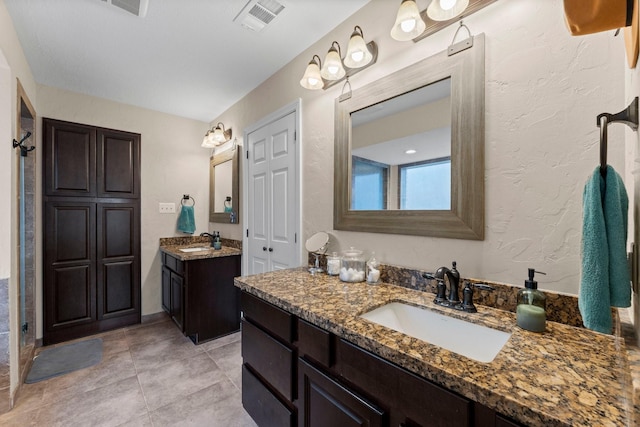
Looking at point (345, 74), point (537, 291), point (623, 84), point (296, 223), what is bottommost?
point (537, 291)

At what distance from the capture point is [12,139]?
168 centimetres

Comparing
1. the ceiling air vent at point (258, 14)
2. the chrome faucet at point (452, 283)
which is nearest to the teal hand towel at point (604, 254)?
the chrome faucet at point (452, 283)

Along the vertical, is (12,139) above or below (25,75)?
below

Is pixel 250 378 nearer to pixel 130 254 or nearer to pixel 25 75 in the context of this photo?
pixel 130 254

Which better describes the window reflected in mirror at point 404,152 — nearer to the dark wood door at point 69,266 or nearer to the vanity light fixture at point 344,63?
the vanity light fixture at point 344,63

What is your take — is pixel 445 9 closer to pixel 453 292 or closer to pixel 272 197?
pixel 453 292

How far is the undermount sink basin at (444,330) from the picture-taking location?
0.91 m

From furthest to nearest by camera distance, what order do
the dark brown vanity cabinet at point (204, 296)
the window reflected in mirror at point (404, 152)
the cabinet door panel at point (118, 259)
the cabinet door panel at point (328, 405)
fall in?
the cabinet door panel at point (118, 259)
the dark brown vanity cabinet at point (204, 296)
the window reflected in mirror at point (404, 152)
the cabinet door panel at point (328, 405)

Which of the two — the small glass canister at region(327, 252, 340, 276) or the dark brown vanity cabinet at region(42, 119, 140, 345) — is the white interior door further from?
the dark brown vanity cabinet at region(42, 119, 140, 345)

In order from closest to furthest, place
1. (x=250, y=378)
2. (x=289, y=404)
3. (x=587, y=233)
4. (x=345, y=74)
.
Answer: (x=587, y=233), (x=289, y=404), (x=250, y=378), (x=345, y=74)

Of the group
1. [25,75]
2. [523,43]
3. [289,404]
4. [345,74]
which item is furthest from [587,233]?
[25,75]

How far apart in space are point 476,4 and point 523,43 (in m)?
0.27

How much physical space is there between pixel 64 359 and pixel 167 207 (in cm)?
164

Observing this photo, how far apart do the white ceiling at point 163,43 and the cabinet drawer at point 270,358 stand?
6.07ft
